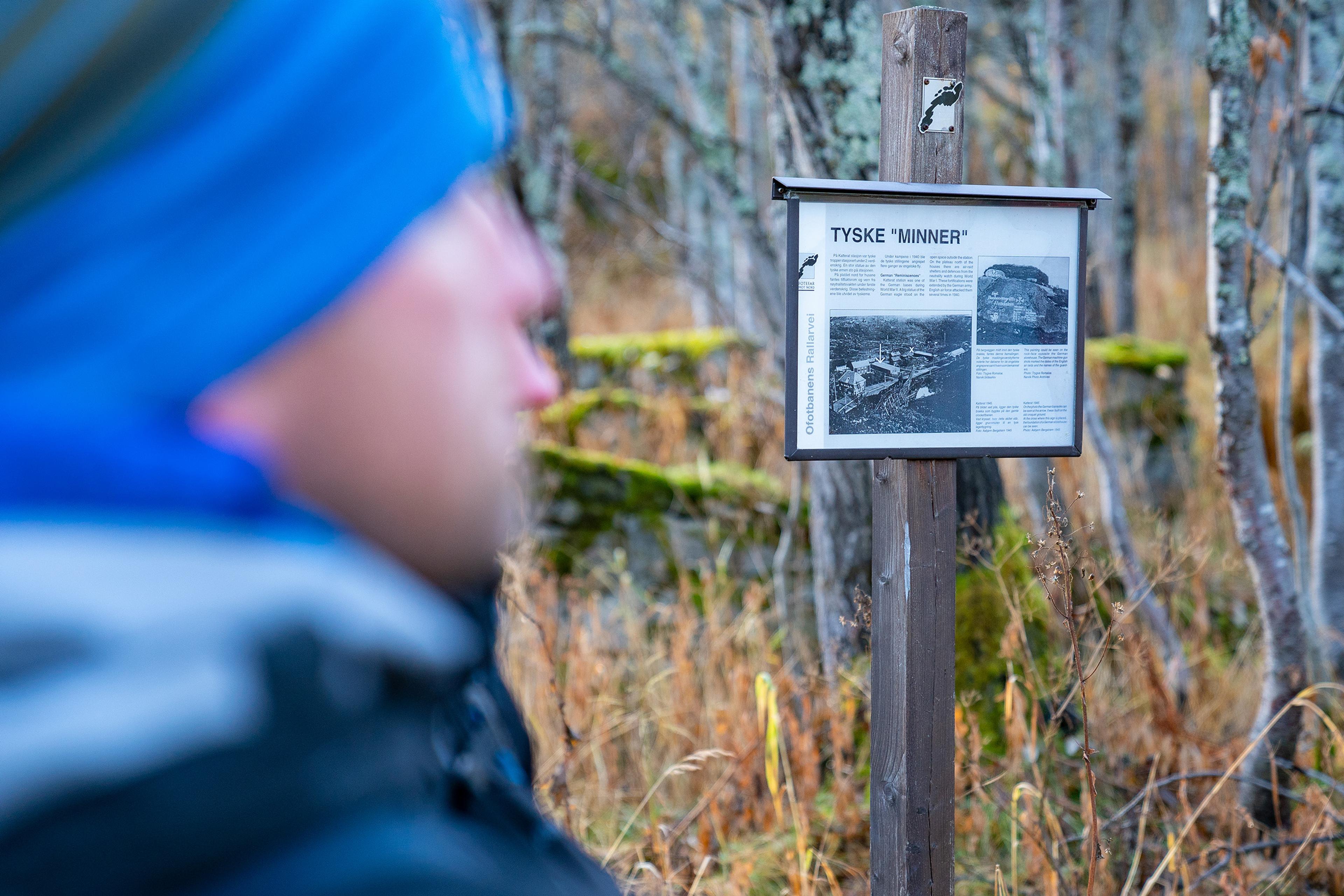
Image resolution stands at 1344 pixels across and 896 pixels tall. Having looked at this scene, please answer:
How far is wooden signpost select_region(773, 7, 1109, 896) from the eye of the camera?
1.62 meters

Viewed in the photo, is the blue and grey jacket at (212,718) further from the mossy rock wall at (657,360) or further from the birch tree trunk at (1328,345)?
the mossy rock wall at (657,360)

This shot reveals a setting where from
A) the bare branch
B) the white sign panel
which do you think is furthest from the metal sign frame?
the bare branch

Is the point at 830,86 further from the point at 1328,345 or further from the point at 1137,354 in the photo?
the point at 1137,354

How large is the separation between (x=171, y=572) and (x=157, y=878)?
11 cm

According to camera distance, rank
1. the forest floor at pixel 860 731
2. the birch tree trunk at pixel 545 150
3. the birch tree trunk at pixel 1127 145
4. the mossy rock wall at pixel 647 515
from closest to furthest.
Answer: the forest floor at pixel 860 731 → the mossy rock wall at pixel 647 515 → the birch tree trunk at pixel 545 150 → the birch tree trunk at pixel 1127 145

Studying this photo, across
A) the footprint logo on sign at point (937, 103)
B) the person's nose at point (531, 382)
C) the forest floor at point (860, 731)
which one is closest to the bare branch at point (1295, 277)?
the forest floor at point (860, 731)

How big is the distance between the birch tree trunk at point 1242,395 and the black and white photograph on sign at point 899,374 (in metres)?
0.98

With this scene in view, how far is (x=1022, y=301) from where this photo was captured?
171 cm

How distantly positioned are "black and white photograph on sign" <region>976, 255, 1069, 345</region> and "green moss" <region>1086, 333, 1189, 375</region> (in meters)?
3.37

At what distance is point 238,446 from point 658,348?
568cm

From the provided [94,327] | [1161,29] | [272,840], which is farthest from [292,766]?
[1161,29]

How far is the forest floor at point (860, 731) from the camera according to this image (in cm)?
204

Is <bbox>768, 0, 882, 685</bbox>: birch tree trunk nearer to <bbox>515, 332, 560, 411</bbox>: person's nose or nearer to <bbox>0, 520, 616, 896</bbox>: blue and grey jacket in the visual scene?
<bbox>515, 332, 560, 411</bbox>: person's nose

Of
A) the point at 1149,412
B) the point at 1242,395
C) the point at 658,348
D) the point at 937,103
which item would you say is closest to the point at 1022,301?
the point at 937,103
